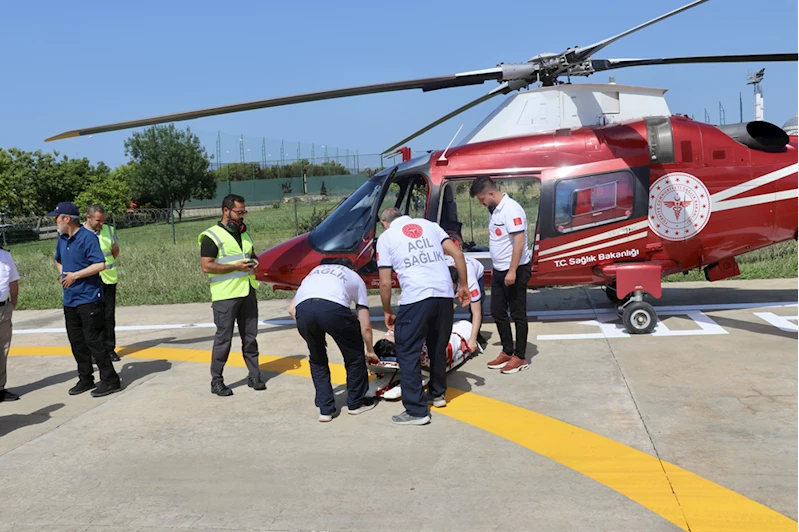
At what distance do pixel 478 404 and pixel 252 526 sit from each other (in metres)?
2.42

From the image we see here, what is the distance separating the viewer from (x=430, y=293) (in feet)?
16.9

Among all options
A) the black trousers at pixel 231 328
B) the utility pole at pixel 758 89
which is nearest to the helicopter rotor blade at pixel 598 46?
the black trousers at pixel 231 328

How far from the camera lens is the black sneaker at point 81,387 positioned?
6562 millimetres

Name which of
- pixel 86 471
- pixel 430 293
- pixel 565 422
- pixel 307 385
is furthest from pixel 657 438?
pixel 86 471

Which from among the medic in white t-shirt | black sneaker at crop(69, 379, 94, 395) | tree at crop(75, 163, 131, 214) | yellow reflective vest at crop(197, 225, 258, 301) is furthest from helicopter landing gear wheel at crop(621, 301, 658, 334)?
tree at crop(75, 163, 131, 214)

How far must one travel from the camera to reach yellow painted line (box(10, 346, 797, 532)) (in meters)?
3.49

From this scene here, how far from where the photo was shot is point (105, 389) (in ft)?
21.3

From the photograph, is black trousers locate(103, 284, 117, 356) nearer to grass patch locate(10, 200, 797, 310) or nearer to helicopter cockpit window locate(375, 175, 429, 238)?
helicopter cockpit window locate(375, 175, 429, 238)

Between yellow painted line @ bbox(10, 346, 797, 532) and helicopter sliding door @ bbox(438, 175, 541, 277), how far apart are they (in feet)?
9.40

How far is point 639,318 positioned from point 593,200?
1441 mm

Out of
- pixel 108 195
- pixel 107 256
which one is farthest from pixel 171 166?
pixel 107 256

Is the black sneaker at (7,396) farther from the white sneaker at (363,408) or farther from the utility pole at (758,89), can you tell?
the utility pole at (758,89)

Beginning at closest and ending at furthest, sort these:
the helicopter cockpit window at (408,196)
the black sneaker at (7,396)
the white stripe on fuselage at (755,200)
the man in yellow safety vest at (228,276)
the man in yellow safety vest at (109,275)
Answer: the man in yellow safety vest at (228,276) → the black sneaker at (7,396) → the man in yellow safety vest at (109,275) → the white stripe on fuselage at (755,200) → the helicopter cockpit window at (408,196)

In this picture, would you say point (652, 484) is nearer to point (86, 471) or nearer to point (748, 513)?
point (748, 513)
